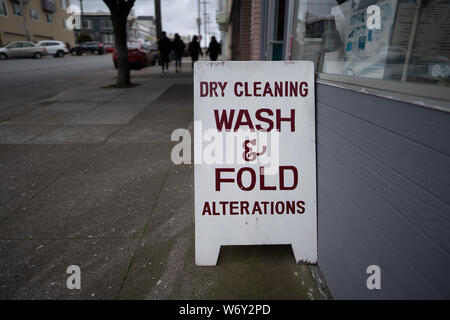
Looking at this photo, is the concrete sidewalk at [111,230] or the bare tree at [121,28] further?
the bare tree at [121,28]

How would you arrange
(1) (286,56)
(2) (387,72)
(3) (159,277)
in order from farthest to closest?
(1) (286,56) < (3) (159,277) < (2) (387,72)

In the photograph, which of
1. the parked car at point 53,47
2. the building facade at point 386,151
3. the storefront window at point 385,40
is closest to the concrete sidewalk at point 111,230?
the building facade at point 386,151

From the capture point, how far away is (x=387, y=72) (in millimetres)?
1534

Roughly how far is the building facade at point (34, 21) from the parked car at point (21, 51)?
962cm

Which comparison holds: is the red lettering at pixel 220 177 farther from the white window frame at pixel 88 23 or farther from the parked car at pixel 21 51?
the white window frame at pixel 88 23

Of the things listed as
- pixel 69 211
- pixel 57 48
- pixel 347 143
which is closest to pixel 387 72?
pixel 347 143

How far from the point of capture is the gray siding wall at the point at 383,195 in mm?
1106

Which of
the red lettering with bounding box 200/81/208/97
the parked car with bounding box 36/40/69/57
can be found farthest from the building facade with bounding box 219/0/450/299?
the parked car with bounding box 36/40/69/57

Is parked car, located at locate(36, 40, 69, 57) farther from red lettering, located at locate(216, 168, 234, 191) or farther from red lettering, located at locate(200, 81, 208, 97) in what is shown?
red lettering, located at locate(216, 168, 234, 191)

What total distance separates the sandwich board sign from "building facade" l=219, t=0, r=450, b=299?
0.39 ft

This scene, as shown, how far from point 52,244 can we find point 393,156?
2738mm

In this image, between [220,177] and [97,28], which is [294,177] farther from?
[97,28]

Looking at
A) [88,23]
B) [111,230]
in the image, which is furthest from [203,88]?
[88,23]
